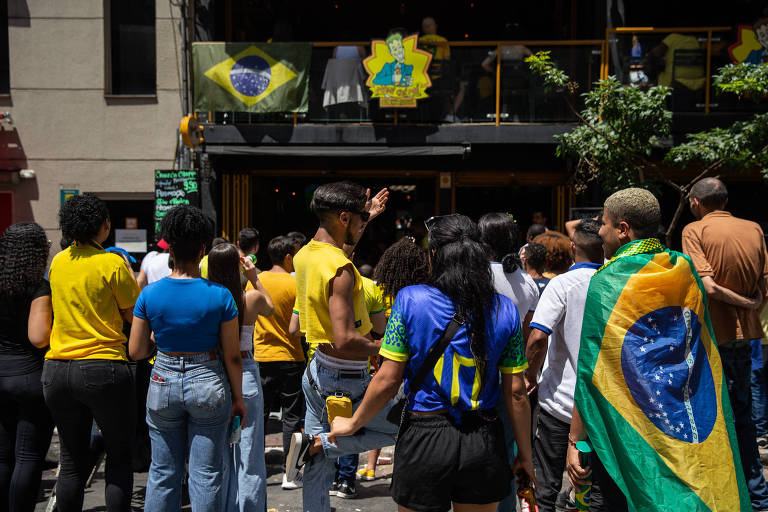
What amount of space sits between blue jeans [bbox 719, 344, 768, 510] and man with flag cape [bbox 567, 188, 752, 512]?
201cm

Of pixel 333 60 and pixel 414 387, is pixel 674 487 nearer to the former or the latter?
pixel 414 387

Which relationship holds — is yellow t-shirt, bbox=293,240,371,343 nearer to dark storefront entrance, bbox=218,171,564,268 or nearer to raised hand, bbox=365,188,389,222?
raised hand, bbox=365,188,389,222

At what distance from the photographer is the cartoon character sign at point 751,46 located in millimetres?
9352

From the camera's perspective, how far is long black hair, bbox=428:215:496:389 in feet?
9.11

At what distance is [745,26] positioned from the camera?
9.50 metres

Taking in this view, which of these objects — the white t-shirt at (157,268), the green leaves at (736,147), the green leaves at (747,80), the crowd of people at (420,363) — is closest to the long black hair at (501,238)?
the crowd of people at (420,363)

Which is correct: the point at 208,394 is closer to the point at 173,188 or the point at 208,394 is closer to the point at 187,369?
the point at 187,369

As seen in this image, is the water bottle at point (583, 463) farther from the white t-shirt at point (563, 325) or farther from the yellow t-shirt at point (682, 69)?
the yellow t-shirt at point (682, 69)

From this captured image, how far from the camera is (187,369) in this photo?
354 centimetres

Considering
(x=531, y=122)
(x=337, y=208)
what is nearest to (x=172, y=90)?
(x=531, y=122)

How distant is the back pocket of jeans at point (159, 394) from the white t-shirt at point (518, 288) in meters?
2.15

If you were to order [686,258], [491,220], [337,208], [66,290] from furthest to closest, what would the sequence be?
[491,220] → [66,290] → [337,208] → [686,258]

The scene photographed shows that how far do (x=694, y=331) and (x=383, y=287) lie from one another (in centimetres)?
263

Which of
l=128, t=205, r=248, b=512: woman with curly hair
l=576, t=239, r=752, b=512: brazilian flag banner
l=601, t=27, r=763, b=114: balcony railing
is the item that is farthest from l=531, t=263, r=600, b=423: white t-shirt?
l=601, t=27, r=763, b=114: balcony railing
